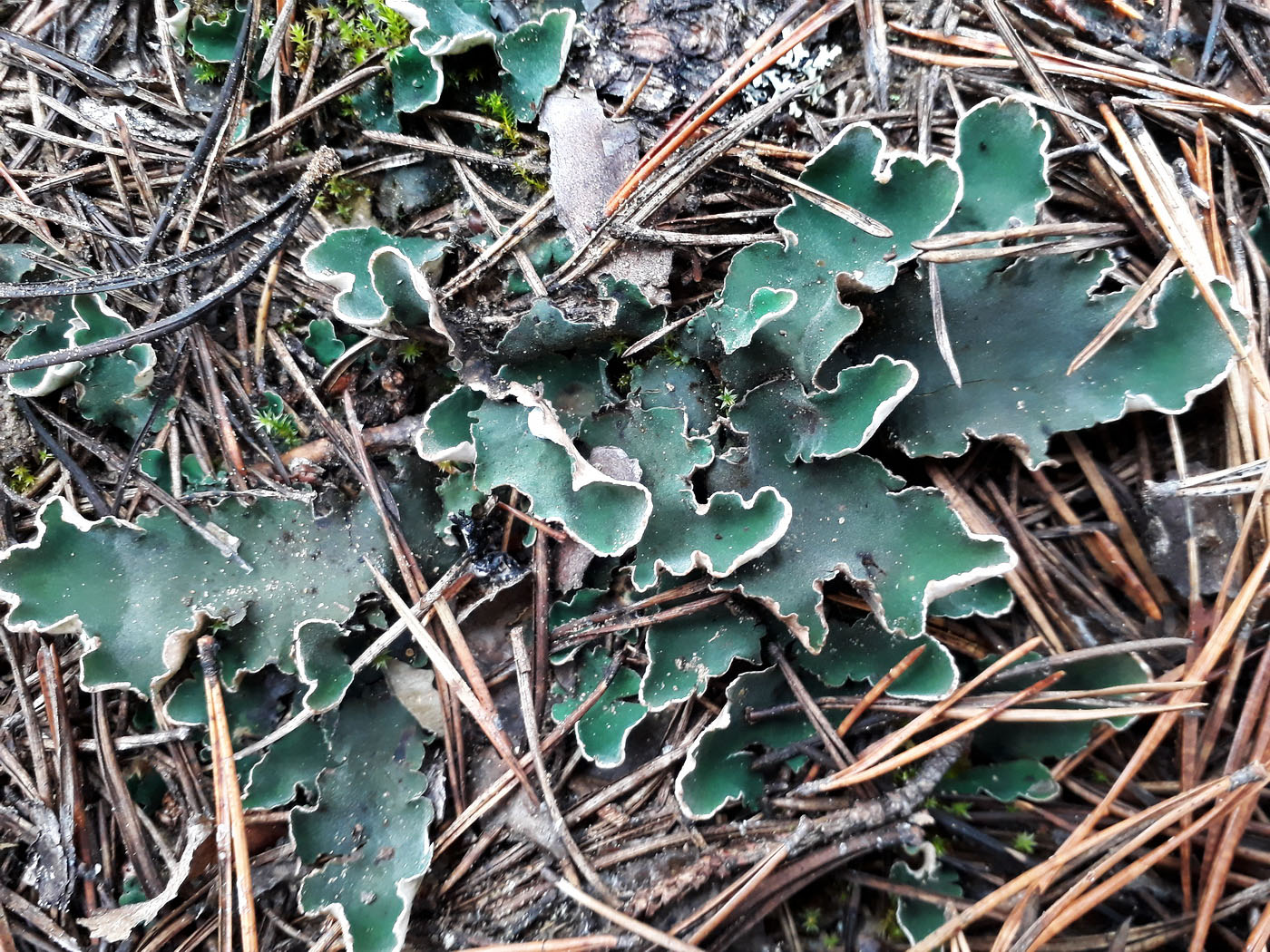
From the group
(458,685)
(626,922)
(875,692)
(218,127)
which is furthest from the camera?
(218,127)

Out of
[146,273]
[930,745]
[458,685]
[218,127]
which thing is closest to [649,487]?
[458,685]

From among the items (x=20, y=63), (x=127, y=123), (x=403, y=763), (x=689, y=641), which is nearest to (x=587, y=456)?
(x=689, y=641)

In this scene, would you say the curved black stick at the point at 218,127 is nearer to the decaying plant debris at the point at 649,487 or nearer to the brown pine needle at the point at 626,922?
the decaying plant debris at the point at 649,487

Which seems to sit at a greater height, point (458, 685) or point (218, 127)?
point (218, 127)

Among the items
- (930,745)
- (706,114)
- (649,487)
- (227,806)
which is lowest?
(227,806)

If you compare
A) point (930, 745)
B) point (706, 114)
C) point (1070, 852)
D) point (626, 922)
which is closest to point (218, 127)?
point (706, 114)

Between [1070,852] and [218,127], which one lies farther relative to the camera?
[218,127]

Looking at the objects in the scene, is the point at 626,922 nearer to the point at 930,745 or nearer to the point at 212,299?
the point at 930,745

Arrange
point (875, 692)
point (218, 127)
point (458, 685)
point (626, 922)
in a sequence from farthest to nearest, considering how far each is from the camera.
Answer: point (218, 127) → point (458, 685) → point (875, 692) → point (626, 922)

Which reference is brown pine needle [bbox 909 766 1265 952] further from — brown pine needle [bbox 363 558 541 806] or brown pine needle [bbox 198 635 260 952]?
brown pine needle [bbox 198 635 260 952]
